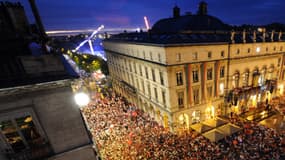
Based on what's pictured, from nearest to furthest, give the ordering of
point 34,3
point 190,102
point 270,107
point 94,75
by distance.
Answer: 1. point 34,3
2. point 190,102
3. point 270,107
4. point 94,75

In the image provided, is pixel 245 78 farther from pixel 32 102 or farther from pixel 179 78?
pixel 32 102

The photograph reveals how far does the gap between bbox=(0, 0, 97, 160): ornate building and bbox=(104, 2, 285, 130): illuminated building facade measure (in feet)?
48.8

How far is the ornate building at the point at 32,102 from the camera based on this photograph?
5562 millimetres

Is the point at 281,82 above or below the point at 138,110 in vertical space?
above

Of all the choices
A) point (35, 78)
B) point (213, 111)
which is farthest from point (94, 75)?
point (35, 78)

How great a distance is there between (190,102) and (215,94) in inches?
204

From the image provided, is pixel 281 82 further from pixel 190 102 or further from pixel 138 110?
pixel 138 110

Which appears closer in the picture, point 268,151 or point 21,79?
point 21,79

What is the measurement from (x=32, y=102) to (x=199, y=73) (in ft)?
69.1

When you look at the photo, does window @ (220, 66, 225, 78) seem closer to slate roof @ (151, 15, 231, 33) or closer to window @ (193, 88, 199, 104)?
window @ (193, 88, 199, 104)

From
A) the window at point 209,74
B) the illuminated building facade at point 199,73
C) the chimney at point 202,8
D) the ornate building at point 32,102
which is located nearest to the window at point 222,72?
the illuminated building facade at point 199,73

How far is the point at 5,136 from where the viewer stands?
5.75 meters

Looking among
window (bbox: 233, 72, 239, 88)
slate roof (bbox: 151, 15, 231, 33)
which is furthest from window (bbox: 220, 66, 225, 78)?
slate roof (bbox: 151, 15, 231, 33)

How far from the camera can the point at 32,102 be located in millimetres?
5812
